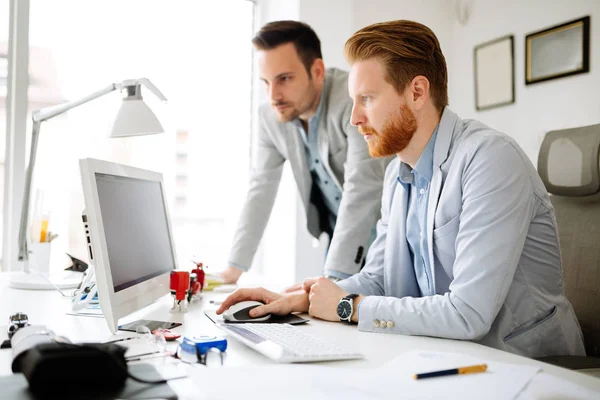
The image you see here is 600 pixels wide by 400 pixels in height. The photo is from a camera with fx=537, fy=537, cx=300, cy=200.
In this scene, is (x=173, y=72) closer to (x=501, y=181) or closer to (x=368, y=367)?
(x=501, y=181)

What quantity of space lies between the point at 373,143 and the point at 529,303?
1.65 feet

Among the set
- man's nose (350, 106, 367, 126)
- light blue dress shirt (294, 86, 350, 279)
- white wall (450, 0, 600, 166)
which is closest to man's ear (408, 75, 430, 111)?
man's nose (350, 106, 367, 126)

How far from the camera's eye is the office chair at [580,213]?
4.35 feet

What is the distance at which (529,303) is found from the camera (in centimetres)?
111

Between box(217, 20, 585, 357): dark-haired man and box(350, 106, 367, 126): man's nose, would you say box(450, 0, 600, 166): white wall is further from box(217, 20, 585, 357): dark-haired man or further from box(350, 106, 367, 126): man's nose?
box(350, 106, 367, 126): man's nose

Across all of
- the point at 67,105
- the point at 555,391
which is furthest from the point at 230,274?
the point at 555,391

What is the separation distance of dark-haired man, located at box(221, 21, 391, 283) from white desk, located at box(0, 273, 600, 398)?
0.54 m

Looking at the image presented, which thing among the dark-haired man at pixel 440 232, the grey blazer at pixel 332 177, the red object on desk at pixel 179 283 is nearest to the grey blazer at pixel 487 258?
the dark-haired man at pixel 440 232

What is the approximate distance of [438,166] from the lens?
119cm

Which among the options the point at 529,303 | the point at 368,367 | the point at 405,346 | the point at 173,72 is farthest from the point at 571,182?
the point at 173,72

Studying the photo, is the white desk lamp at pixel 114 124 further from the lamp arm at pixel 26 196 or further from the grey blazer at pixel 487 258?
the grey blazer at pixel 487 258

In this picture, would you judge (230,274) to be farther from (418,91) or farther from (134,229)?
(418,91)

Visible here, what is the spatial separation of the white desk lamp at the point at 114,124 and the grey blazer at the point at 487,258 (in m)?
0.75

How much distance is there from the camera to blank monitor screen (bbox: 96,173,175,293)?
1.02m
